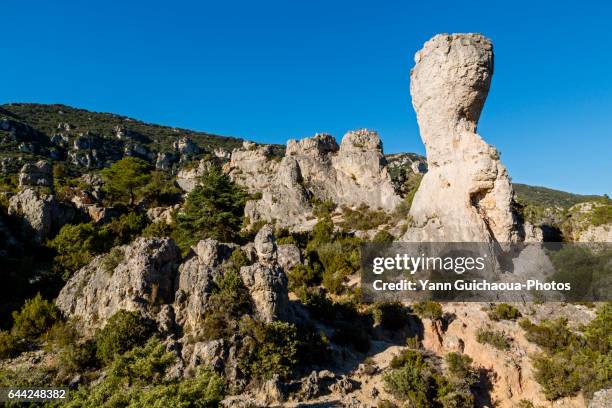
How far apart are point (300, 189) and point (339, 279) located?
18.3 m

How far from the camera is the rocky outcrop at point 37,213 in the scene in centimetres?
2664

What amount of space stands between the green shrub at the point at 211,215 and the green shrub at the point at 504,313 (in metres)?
19.3

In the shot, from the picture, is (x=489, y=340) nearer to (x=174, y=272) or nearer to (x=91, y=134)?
(x=174, y=272)

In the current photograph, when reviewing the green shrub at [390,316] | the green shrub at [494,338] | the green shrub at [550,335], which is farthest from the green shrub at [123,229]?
the green shrub at [550,335]

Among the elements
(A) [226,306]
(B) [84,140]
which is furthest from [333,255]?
(B) [84,140]

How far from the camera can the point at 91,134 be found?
278 ft

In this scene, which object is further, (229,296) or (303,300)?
(303,300)

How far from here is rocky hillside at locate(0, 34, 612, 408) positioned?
13516mm

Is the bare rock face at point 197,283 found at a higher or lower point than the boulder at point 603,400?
higher

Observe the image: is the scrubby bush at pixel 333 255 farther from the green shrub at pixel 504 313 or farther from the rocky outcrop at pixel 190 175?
the rocky outcrop at pixel 190 175

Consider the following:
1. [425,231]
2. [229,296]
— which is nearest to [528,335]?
[425,231]

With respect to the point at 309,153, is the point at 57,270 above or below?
below

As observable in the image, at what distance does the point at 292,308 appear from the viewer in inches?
709

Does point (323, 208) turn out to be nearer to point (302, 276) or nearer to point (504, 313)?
point (302, 276)
